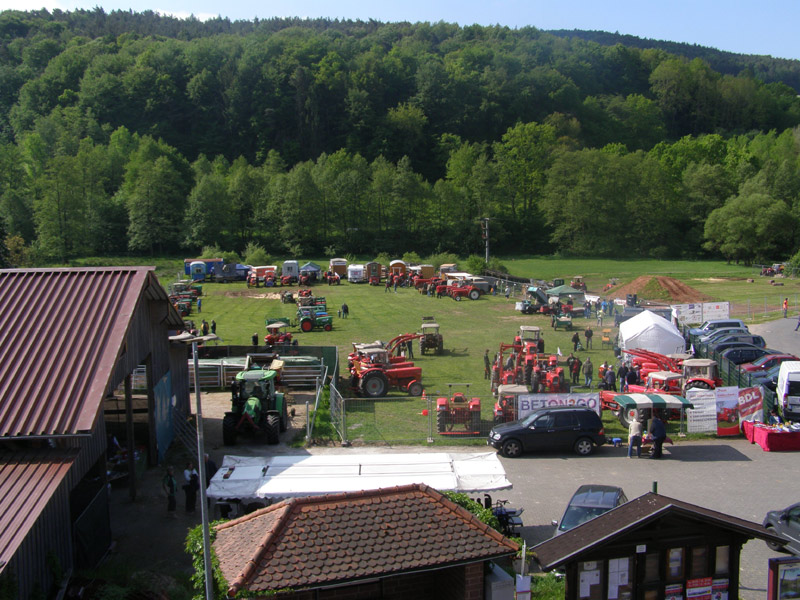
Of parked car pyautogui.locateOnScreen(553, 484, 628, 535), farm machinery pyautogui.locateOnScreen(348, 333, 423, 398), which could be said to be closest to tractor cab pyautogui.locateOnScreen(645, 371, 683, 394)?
farm machinery pyautogui.locateOnScreen(348, 333, 423, 398)

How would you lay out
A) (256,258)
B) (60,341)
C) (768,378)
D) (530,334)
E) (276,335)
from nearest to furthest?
(60,341) < (768,378) < (530,334) < (276,335) < (256,258)

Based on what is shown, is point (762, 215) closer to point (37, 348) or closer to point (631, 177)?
point (631, 177)

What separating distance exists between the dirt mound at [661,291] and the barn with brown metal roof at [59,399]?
3569 centimetres

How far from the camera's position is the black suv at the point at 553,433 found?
17938 mm

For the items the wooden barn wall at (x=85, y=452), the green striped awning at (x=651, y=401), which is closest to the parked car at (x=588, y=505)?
the green striped awning at (x=651, y=401)

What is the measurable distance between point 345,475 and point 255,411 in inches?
258

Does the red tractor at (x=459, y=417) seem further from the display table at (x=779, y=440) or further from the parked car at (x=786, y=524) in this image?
the parked car at (x=786, y=524)

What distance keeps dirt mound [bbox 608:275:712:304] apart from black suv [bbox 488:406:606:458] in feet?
93.8

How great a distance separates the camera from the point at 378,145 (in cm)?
13025

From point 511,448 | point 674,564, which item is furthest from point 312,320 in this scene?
point 674,564

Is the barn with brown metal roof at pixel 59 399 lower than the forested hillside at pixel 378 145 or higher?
lower

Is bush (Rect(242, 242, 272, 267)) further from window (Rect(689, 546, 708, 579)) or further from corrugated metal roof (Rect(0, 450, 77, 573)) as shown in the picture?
window (Rect(689, 546, 708, 579))

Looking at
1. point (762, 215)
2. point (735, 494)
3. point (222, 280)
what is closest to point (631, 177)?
point (762, 215)

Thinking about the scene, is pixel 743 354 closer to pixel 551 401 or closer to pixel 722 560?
pixel 551 401
